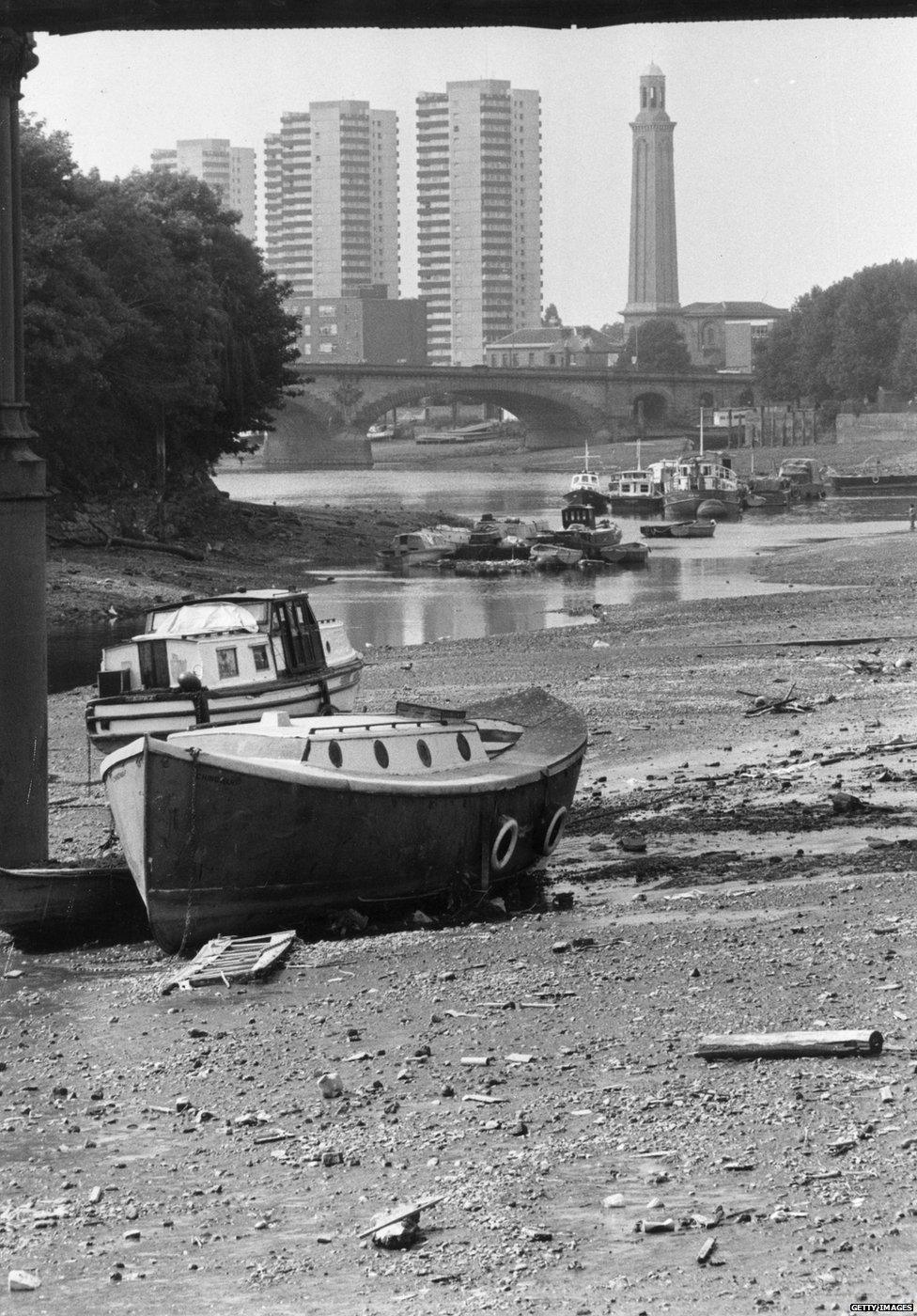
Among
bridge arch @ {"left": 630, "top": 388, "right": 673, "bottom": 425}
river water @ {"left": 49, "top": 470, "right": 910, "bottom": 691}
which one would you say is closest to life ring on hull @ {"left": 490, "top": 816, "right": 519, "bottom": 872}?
river water @ {"left": 49, "top": 470, "right": 910, "bottom": 691}

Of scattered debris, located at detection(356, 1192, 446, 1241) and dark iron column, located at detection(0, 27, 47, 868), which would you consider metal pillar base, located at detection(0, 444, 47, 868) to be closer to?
dark iron column, located at detection(0, 27, 47, 868)

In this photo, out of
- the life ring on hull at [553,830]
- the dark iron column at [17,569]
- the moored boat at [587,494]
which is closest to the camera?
the dark iron column at [17,569]

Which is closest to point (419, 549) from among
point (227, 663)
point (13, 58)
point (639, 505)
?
point (639, 505)

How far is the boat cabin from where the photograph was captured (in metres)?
24.2

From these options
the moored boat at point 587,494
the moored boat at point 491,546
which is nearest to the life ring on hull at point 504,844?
the moored boat at point 491,546

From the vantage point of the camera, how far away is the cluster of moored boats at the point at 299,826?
15383 millimetres

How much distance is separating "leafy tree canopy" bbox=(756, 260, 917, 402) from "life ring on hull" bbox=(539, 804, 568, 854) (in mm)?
149871

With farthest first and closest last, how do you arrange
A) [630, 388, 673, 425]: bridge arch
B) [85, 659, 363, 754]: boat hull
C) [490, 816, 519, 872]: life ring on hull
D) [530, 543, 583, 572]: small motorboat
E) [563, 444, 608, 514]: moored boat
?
[630, 388, 673, 425]: bridge arch < [563, 444, 608, 514]: moored boat < [530, 543, 583, 572]: small motorboat < [85, 659, 363, 754]: boat hull < [490, 816, 519, 872]: life ring on hull

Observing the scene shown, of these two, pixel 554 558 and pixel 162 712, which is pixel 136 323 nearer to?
pixel 554 558

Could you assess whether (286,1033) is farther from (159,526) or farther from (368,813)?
(159,526)

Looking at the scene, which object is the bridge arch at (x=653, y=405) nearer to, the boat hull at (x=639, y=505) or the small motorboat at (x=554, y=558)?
the boat hull at (x=639, y=505)

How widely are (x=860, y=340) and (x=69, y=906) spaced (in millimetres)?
160529

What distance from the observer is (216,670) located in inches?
956

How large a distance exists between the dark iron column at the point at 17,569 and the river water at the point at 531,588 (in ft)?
62.5
